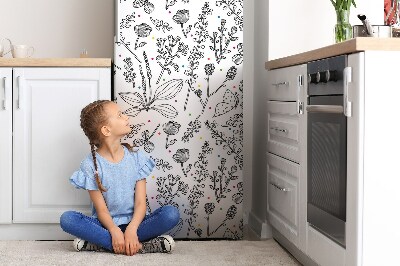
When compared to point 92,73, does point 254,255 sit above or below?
below

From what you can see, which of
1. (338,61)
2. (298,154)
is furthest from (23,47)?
(338,61)

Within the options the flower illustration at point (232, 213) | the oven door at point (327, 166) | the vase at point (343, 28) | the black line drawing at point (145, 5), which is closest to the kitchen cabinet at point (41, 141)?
the black line drawing at point (145, 5)

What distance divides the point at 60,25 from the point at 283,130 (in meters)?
1.63

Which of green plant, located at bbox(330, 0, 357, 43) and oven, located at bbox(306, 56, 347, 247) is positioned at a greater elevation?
green plant, located at bbox(330, 0, 357, 43)

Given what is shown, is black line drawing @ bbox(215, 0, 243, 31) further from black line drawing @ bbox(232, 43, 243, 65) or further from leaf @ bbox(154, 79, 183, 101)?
leaf @ bbox(154, 79, 183, 101)

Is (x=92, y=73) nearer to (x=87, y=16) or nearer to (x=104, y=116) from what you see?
(x=104, y=116)

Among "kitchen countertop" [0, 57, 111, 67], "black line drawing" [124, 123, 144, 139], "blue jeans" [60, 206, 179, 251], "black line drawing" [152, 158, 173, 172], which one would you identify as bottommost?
"blue jeans" [60, 206, 179, 251]

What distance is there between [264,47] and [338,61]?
1.40m

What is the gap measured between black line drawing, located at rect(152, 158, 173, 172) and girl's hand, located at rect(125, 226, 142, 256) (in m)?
0.48

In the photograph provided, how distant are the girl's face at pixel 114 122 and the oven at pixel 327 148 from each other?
38.4 inches

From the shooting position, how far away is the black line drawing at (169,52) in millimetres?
3758

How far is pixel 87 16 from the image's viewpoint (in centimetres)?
429

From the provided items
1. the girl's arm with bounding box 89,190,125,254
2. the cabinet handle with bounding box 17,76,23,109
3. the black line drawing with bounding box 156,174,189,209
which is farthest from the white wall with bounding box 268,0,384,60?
the cabinet handle with bounding box 17,76,23,109

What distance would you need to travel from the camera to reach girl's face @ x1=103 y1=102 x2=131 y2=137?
3486 millimetres
